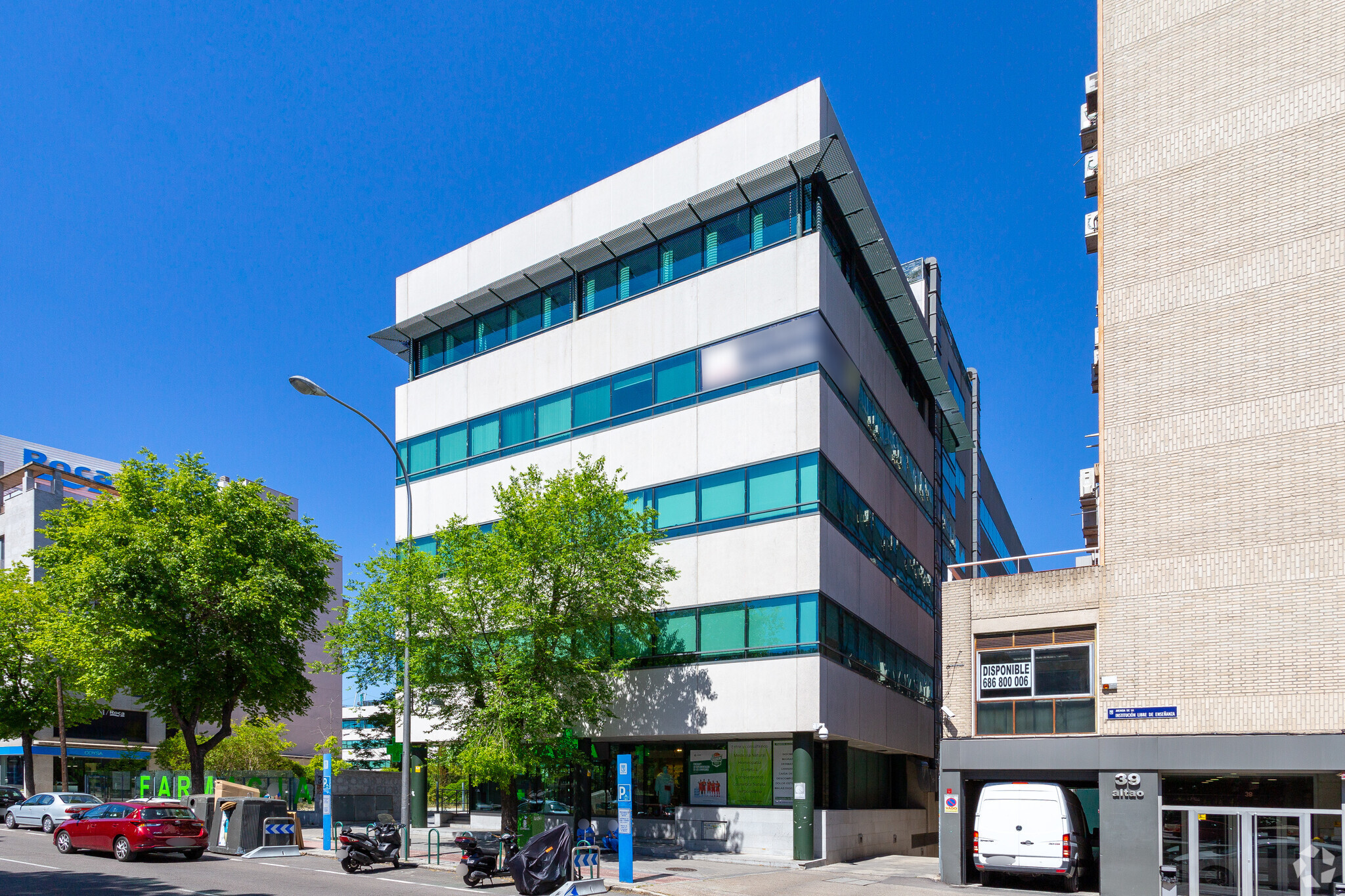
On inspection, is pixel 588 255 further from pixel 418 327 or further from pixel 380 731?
pixel 380 731

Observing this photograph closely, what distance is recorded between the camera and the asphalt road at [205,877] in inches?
708

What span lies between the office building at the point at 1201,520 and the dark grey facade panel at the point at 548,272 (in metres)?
16.5

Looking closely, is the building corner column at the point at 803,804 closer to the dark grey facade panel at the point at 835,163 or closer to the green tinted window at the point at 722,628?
the green tinted window at the point at 722,628

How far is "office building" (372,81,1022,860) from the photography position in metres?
27.0

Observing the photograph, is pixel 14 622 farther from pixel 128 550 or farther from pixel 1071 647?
pixel 1071 647

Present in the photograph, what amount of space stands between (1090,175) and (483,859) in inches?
1031

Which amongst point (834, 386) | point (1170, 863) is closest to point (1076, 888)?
point (1170, 863)

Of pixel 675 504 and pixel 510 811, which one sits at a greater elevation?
pixel 675 504

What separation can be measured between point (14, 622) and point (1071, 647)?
43630 mm

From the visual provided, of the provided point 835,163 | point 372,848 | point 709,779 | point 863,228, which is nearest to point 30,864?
point 372,848

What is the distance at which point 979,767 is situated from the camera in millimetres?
22531

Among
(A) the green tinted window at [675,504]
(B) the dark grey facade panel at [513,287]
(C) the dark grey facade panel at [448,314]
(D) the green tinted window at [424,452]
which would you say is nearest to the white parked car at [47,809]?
(D) the green tinted window at [424,452]

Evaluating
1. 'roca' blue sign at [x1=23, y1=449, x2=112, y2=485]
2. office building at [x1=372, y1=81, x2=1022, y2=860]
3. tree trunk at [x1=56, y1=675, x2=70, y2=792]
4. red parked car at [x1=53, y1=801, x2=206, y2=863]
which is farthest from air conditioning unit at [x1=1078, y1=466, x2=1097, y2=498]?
'roca' blue sign at [x1=23, y1=449, x2=112, y2=485]

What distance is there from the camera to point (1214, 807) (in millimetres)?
19859
